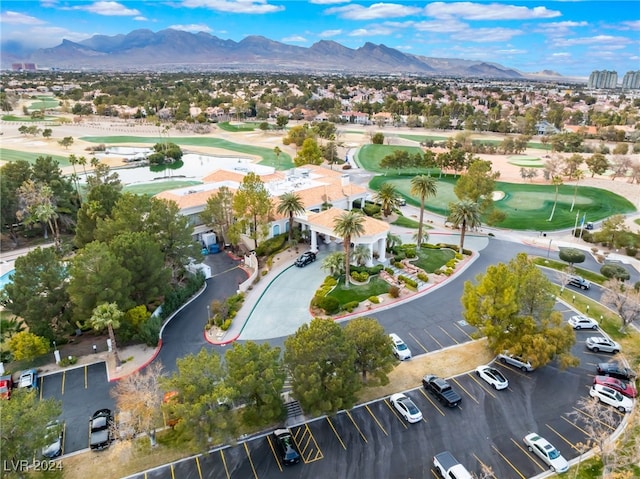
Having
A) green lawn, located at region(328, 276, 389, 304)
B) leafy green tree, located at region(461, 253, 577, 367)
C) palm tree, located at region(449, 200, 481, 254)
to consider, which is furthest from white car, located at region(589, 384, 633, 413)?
palm tree, located at region(449, 200, 481, 254)

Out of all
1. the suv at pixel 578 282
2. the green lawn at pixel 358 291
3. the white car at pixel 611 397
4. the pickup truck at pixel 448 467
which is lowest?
the pickup truck at pixel 448 467

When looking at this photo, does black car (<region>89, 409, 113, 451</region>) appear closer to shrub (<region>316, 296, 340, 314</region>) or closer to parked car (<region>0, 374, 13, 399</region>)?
parked car (<region>0, 374, 13, 399</region>)

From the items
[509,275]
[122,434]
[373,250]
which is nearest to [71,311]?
[122,434]

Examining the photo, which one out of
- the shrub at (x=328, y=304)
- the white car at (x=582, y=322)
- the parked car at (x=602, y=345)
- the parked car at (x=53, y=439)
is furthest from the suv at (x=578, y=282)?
the parked car at (x=53, y=439)

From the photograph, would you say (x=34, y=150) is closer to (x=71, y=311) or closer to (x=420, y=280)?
(x=71, y=311)

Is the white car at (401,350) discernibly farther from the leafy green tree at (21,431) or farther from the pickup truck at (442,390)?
the leafy green tree at (21,431)
